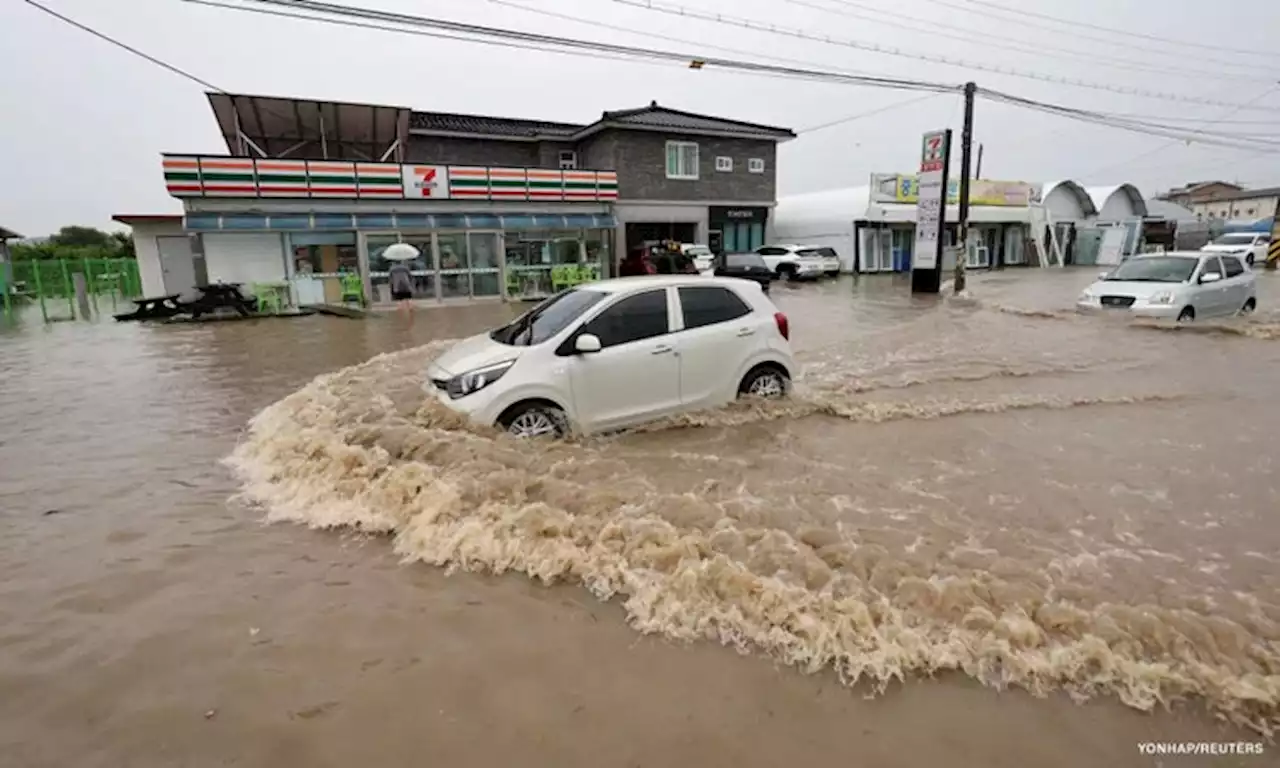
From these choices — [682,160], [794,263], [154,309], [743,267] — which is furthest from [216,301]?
[794,263]

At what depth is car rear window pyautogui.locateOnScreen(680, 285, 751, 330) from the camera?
640 centimetres

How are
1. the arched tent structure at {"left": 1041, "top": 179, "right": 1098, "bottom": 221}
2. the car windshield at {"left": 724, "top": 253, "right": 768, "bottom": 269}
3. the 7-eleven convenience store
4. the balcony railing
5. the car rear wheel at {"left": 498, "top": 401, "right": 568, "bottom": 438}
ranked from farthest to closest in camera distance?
the arched tent structure at {"left": 1041, "top": 179, "right": 1098, "bottom": 221} < the car windshield at {"left": 724, "top": 253, "right": 768, "bottom": 269} < the 7-eleven convenience store < the balcony railing < the car rear wheel at {"left": 498, "top": 401, "right": 568, "bottom": 438}

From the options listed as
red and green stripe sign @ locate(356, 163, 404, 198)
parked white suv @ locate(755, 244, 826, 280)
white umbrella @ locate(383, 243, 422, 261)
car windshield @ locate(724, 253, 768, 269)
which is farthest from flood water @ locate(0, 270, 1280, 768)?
parked white suv @ locate(755, 244, 826, 280)

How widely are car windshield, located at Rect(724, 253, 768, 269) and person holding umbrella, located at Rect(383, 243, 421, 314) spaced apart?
10.6 m

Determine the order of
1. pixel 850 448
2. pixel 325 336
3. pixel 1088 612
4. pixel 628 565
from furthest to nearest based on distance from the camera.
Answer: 1. pixel 325 336
2. pixel 850 448
3. pixel 628 565
4. pixel 1088 612

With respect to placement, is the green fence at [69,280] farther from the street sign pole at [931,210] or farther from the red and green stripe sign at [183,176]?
the street sign pole at [931,210]

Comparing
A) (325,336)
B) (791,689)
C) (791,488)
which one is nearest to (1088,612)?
(791,689)

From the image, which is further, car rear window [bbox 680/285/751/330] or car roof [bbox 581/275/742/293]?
car rear window [bbox 680/285/751/330]

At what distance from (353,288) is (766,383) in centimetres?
1564

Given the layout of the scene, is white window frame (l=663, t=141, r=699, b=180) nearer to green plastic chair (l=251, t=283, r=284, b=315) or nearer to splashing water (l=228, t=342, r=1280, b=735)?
green plastic chair (l=251, t=283, r=284, b=315)

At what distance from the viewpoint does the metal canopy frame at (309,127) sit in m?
19.2

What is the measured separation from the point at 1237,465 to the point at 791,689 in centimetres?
493

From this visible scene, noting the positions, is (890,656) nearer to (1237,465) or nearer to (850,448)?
(850,448)

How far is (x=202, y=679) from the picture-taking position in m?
2.88
